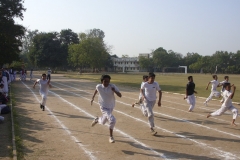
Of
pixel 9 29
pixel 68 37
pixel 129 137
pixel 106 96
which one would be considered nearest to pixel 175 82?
pixel 9 29

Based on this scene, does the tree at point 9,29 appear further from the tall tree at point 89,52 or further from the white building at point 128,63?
the white building at point 128,63

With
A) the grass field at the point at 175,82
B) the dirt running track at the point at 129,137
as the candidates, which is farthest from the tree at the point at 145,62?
the dirt running track at the point at 129,137

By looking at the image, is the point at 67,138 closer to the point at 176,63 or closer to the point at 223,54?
the point at 223,54

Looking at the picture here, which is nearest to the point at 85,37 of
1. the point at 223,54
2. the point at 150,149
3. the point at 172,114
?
the point at 223,54

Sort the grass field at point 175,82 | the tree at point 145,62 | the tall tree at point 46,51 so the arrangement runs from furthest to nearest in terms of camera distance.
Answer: the tree at point 145,62 → the tall tree at point 46,51 → the grass field at point 175,82

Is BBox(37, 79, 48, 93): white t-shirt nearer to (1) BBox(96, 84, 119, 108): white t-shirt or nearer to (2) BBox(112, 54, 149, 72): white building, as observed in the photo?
(1) BBox(96, 84, 119, 108): white t-shirt

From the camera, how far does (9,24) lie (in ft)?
109

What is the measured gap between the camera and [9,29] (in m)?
33.4

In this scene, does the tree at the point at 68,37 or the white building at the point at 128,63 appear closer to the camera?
the tree at the point at 68,37

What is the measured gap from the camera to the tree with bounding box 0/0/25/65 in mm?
31192

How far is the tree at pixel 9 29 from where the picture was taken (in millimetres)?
31192

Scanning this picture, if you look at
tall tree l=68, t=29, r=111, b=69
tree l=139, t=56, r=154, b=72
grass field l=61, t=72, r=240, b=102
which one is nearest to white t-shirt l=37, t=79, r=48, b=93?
grass field l=61, t=72, r=240, b=102

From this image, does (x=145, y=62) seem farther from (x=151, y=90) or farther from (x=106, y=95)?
(x=106, y=95)

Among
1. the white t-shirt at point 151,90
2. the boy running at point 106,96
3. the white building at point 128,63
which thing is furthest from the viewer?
the white building at point 128,63
